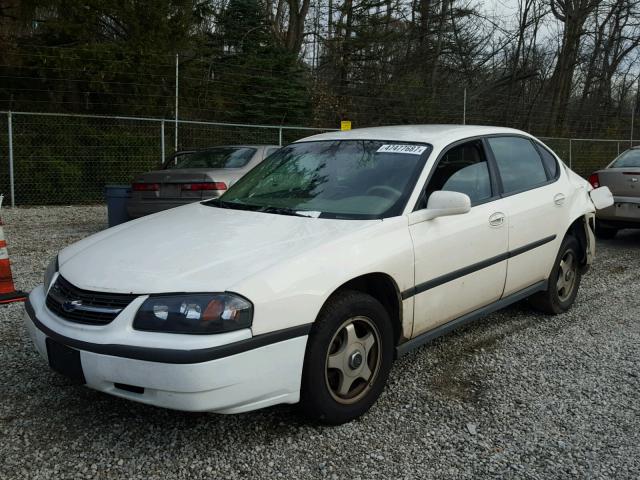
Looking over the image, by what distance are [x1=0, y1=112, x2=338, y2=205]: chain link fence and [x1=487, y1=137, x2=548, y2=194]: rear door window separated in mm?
8793

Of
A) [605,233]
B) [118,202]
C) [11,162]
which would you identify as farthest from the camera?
[11,162]

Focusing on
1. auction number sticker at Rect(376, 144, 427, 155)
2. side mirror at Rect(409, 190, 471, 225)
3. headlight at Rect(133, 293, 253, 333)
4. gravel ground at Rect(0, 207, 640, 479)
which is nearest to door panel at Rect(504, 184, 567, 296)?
gravel ground at Rect(0, 207, 640, 479)

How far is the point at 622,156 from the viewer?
8492 mm

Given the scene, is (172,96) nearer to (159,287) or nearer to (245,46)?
(245,46)

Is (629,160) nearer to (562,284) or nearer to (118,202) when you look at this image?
(562,284)

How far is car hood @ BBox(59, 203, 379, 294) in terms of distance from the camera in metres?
2.68

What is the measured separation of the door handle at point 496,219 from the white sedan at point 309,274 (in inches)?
0.4

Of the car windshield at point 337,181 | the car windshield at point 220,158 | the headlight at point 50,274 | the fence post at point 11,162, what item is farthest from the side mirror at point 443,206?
the fence post at point 11,162

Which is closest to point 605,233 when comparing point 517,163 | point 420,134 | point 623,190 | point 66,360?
point 623,190

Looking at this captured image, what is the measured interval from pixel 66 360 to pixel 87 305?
10.7 inches

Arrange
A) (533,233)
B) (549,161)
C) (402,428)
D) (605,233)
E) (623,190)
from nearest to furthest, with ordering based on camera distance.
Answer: (402,428), (533,233), (549,161), (623,190), (605,233)

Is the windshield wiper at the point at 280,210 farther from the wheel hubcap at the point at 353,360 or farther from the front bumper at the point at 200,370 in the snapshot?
the front bumper at the point at 200,370

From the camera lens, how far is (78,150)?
12.9 meters

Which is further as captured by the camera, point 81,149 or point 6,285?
point 81,149
